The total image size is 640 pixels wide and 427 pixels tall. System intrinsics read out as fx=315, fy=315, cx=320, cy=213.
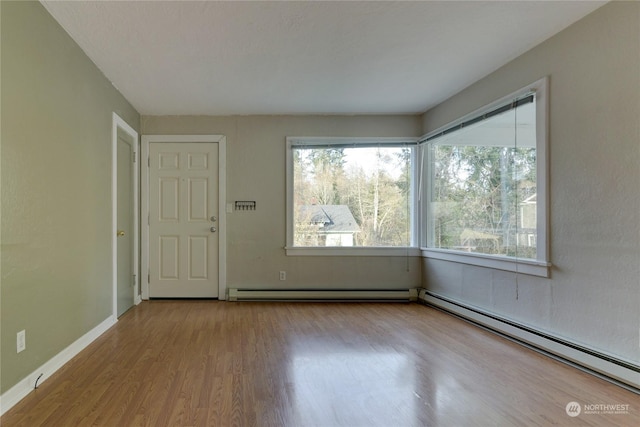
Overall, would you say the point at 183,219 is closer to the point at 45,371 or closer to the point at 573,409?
the point at 45,371

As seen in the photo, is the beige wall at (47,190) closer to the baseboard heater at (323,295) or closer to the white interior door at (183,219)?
the white interior door at (183,219)

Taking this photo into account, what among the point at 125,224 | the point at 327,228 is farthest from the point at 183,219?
the point at 327,228

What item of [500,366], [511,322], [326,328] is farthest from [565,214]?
[326,328]

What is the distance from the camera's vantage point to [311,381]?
1.90 m

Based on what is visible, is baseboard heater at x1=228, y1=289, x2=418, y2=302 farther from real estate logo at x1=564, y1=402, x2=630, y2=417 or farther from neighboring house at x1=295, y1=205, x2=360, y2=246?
real estate logo at x1=564, y1=402, x2=630, y2=417

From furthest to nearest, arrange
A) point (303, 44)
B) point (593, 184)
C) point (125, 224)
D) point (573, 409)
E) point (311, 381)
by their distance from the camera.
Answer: point (125, 224) < point (303, 44) < point (593, 184) < point (311, 381) < point (573, 409)

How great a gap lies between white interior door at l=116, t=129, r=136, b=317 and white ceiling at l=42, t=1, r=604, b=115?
60 cm

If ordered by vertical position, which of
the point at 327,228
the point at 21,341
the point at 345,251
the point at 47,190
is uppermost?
the point at 47,190

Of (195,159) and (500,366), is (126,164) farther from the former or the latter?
(500,366)

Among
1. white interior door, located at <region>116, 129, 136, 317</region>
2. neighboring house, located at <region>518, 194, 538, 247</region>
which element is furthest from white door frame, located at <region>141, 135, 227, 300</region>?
neighboring house, located at <region>518, 194, 538, 247</region>

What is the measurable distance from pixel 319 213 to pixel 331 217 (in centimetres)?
16

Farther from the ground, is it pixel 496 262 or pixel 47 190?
pixel 47 190

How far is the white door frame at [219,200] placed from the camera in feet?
12.7

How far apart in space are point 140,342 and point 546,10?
374cm
